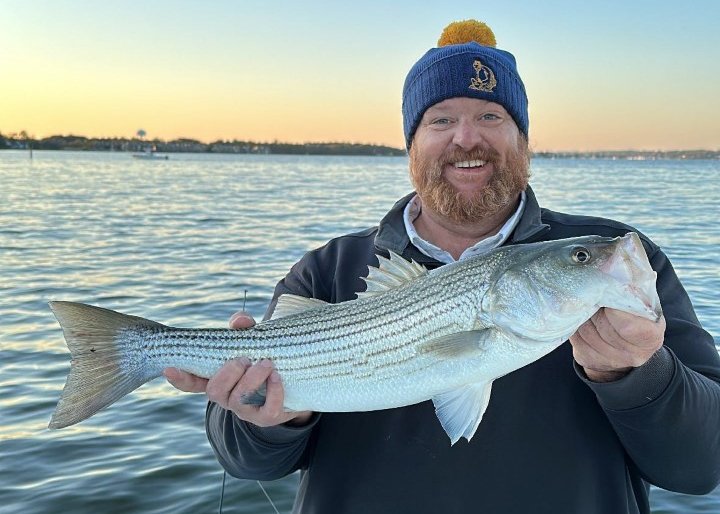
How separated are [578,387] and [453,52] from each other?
2336 mm

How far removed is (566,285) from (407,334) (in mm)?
787

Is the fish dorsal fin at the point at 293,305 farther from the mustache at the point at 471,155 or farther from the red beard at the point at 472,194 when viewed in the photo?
the mustache at the point at 471,155

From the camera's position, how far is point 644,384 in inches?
120

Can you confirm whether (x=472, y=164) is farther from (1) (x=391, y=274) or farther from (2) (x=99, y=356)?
(2) (x=99, y=356)

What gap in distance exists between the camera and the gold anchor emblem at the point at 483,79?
14.5ft

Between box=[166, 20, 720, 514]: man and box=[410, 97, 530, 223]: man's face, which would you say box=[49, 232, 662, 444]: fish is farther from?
box=[410, 97, 530, 223]: man's face

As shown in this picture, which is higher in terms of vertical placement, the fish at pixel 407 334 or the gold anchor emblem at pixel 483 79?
the gold anchor emblem at pixel 483 79

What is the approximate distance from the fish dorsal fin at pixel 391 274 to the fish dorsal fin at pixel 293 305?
0.85 ft

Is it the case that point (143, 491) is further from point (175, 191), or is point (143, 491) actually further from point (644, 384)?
point (175, 191)

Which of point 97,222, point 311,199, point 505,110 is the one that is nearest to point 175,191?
point 311,199

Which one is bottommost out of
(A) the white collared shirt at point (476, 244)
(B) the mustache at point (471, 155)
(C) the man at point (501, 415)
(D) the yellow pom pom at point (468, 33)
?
(C) the man at point (501, 415)

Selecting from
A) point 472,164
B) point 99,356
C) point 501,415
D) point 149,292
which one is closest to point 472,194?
point 472,164

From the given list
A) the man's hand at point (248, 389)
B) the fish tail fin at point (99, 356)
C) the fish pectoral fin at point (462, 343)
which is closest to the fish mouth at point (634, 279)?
the fish pectoral fin at point (462, 343)

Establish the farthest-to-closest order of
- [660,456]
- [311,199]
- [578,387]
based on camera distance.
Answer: [311,199] < [578,387] < [660,456]
